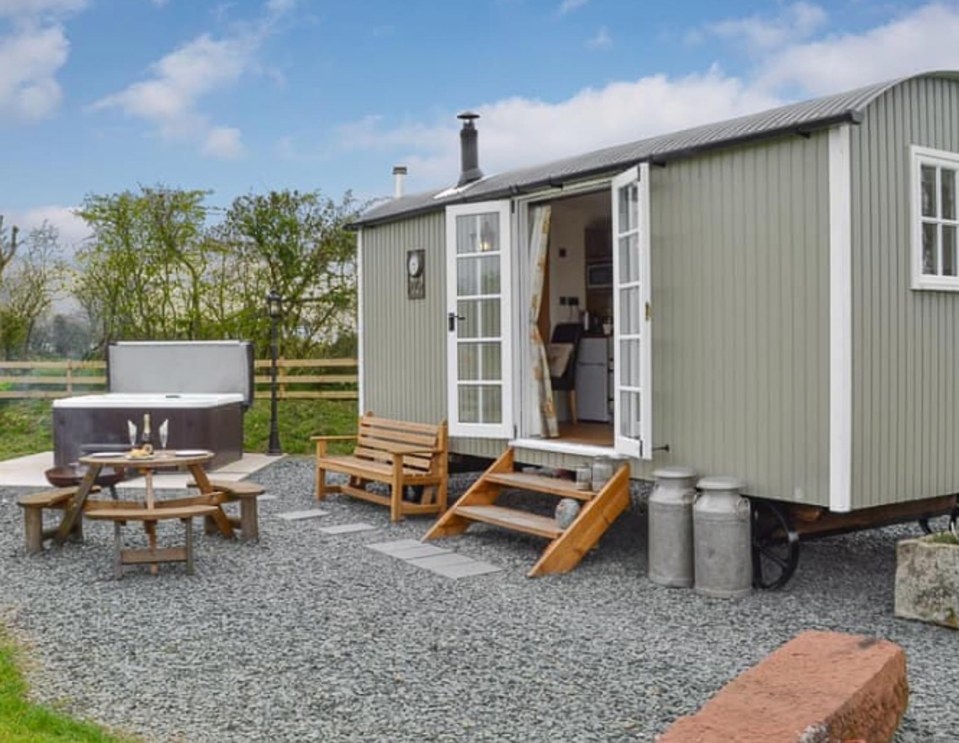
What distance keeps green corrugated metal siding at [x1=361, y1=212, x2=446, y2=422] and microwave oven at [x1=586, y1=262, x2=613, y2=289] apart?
188cm

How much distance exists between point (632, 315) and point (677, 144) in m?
1.02

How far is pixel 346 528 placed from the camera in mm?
6730

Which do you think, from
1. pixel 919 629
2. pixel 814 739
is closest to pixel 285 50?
pixel 919 629

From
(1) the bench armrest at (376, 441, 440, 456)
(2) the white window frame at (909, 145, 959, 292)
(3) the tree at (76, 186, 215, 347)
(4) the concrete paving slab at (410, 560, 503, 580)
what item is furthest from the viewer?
(3) the tree at (76, 186, 215, 347)

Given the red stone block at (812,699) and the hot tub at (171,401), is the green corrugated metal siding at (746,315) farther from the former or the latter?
the hot tub at (171,401)

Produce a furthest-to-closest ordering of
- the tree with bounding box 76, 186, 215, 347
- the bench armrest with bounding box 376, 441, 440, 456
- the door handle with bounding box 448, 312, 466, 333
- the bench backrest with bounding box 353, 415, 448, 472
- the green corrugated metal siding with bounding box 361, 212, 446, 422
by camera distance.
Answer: the tree with bounding box 76, 186, 215, 347
the green corrugated metal siding with bounding box 361, 212, 446, 422
the bench backrest with bounding box 353, 415, 448, 472
the bench armrest with bounding box 376, 441, 440, 456
the door handle with bounding box 448, 312, 466, 333

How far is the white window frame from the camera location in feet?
15.8

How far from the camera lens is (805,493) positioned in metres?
4.70

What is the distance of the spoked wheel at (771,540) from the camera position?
4.89 m

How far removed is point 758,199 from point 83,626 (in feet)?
12.9

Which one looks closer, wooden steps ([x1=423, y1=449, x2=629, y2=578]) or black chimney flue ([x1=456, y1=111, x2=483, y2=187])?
wooden steps ([x1=423, y1=449, x2=629, y2=578])

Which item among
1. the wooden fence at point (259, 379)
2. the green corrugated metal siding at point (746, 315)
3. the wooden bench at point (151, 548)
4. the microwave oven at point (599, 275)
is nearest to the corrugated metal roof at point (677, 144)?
the green corrugated metal siding at point (746, 315)

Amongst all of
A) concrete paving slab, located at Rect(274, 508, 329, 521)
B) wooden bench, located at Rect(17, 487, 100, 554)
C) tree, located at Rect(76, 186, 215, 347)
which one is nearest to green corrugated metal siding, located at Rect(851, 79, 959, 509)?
concrete paving slab, located at Rect(274, 508, 329, 521)

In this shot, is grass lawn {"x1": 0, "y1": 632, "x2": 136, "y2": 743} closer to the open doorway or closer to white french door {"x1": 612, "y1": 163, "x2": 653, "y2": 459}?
white french door {"x1": 612, "y1": 163, "x2": 653, "y2": 459}
